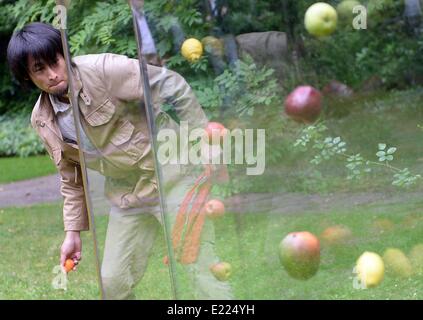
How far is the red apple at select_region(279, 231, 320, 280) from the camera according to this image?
2062 millimetres

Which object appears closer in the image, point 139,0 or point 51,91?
point 139,0

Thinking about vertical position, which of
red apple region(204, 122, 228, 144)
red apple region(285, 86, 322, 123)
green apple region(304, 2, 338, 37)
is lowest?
red apple region(204, 122, 228, 144)

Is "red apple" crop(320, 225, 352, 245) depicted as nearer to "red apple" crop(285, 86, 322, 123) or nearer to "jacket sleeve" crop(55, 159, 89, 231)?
"red apple" crop(285, 86, 322, 123)

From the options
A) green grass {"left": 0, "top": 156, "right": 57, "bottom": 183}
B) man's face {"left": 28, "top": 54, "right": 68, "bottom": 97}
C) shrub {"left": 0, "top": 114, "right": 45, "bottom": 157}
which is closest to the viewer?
man's face {"left": 28, "top": 54, "right": 68, "bottom": 97}

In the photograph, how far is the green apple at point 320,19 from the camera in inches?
79.1

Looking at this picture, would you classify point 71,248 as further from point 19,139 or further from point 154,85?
point 19,139

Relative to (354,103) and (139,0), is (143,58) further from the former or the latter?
(354,103)

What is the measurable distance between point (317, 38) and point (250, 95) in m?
0.22

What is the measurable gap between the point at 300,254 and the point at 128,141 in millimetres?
555

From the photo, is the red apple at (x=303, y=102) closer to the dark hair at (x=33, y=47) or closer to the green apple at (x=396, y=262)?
the green apple at (x=396, y=262)

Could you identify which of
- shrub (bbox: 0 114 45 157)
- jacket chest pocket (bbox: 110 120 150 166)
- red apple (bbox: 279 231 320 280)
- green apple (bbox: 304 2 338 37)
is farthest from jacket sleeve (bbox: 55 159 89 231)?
shrub (bbox: 0 114 45 157)

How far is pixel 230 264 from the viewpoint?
2.08 m

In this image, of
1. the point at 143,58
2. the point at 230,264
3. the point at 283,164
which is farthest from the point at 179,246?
the point at 143,58

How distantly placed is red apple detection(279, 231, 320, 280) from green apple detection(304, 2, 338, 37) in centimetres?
52
